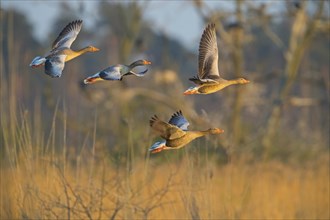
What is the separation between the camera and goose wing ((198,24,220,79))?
359cm

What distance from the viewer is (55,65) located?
11.1 feet

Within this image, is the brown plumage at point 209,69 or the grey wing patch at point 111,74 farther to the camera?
the brown plumage at point 209,69

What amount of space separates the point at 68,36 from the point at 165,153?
1.89 meters

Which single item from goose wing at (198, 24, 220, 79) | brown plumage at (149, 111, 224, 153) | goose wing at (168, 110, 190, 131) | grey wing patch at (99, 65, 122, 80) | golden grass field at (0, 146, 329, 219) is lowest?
golden grass field at (0, 146, 329, 219)

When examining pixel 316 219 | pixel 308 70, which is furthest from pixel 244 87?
pixel 316 219

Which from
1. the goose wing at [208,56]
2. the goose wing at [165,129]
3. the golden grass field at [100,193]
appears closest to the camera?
the goose wing at [165,129]

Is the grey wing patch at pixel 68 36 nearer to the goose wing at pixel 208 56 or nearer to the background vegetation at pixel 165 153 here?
the goose wing at pixel 208 56

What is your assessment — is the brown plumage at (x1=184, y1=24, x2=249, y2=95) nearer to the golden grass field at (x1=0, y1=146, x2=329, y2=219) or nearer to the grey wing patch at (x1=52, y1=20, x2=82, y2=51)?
the grey wing patch at (x1=52, y1=20, x2=82, y2=51)

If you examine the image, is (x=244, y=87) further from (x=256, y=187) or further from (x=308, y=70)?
(x=256, y=187)

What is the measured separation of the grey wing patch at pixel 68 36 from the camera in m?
3.65

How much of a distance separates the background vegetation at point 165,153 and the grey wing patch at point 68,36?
0.99 m

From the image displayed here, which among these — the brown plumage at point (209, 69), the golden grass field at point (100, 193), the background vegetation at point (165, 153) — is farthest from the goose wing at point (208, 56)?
the golden grass field at point (100, 193)

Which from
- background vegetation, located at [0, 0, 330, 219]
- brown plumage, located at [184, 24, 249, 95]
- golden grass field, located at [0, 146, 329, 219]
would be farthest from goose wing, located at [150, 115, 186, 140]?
golden grass field, located at [0, 146, 329, 219]

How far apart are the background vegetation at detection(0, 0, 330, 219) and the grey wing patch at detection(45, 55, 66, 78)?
47.2 inches
